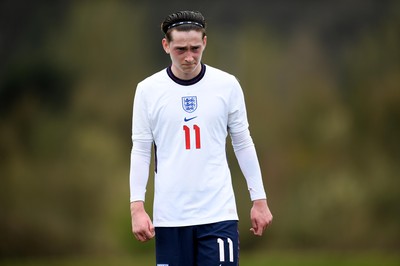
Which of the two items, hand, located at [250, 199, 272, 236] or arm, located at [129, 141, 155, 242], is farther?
hand, located at [250, 199, 272, 236]

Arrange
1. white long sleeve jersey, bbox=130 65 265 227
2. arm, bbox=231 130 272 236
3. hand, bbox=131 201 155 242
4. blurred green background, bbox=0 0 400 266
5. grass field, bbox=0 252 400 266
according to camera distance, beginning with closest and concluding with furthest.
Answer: hand, bbox=131 201 155 242
white long sleeve jersey, bbox=130 65 265 227
arm, bbox=231 130 272 236
grass field, bbox=0 252 400 266
blurred green background, bbox=0 0 400 266

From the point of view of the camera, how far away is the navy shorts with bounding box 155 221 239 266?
219 inches

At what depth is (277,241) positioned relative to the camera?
1512cm

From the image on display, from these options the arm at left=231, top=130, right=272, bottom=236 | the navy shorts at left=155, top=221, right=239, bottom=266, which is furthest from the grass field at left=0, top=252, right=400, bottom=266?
the navy shorts at left=155, top=221, right=239, bottom=266

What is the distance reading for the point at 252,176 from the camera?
5797mm

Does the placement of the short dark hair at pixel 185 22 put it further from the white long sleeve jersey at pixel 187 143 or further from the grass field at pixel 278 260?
the grass field at pixel 278 260

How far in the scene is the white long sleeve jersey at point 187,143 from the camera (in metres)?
5.59

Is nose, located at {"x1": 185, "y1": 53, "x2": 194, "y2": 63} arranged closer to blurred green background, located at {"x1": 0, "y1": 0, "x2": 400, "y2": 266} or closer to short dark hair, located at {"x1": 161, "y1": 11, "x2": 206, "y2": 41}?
short dark hair, located at {"x1": 161, "y1": 11, "x2": 206, "y2": 41}

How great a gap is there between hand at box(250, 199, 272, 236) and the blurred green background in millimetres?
9151

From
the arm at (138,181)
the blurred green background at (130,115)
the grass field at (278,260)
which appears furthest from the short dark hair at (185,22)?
the blurred green background at (130,115)

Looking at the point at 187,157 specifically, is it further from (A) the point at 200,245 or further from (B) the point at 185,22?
(B) the point at 185,22

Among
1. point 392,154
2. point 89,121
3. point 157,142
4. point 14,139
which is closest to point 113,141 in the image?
point 89,121

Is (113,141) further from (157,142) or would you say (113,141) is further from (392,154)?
(157,142)

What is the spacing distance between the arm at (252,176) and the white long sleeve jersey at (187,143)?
0.46 ft
